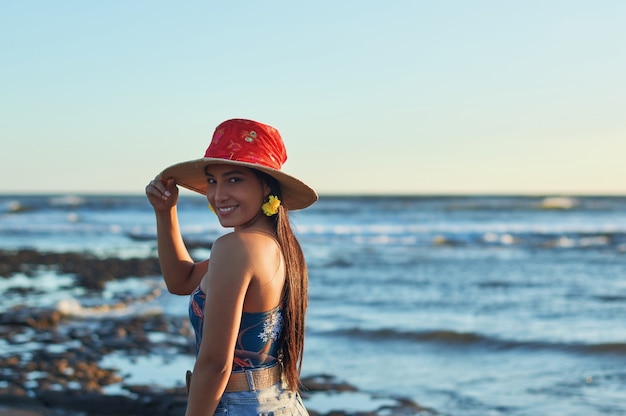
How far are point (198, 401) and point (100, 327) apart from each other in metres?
7.60

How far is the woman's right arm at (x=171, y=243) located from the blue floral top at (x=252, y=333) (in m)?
0.50

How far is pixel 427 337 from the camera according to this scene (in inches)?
372

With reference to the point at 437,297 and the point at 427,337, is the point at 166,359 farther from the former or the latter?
the point at 437,297

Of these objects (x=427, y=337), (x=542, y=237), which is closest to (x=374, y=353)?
(x=427, y=337)

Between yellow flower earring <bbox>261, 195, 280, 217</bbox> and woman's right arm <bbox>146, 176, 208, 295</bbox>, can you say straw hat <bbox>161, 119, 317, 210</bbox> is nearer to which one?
yellow flower earring <bbox>261, 195, 280, 217</bbox>

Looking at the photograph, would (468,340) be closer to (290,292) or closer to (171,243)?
(171,243)

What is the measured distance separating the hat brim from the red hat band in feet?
0.10

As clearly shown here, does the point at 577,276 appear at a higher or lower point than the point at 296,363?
lower

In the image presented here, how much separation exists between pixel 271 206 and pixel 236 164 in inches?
7.6

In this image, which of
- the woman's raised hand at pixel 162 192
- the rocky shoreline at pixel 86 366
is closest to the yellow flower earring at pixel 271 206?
the woman's raised hand at pixel 162 192

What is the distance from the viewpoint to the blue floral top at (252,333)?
243 centimetres

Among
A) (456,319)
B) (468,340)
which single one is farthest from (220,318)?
(456,319)

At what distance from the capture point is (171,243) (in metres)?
2.94

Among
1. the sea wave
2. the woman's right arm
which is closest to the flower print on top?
the woman's right arm
